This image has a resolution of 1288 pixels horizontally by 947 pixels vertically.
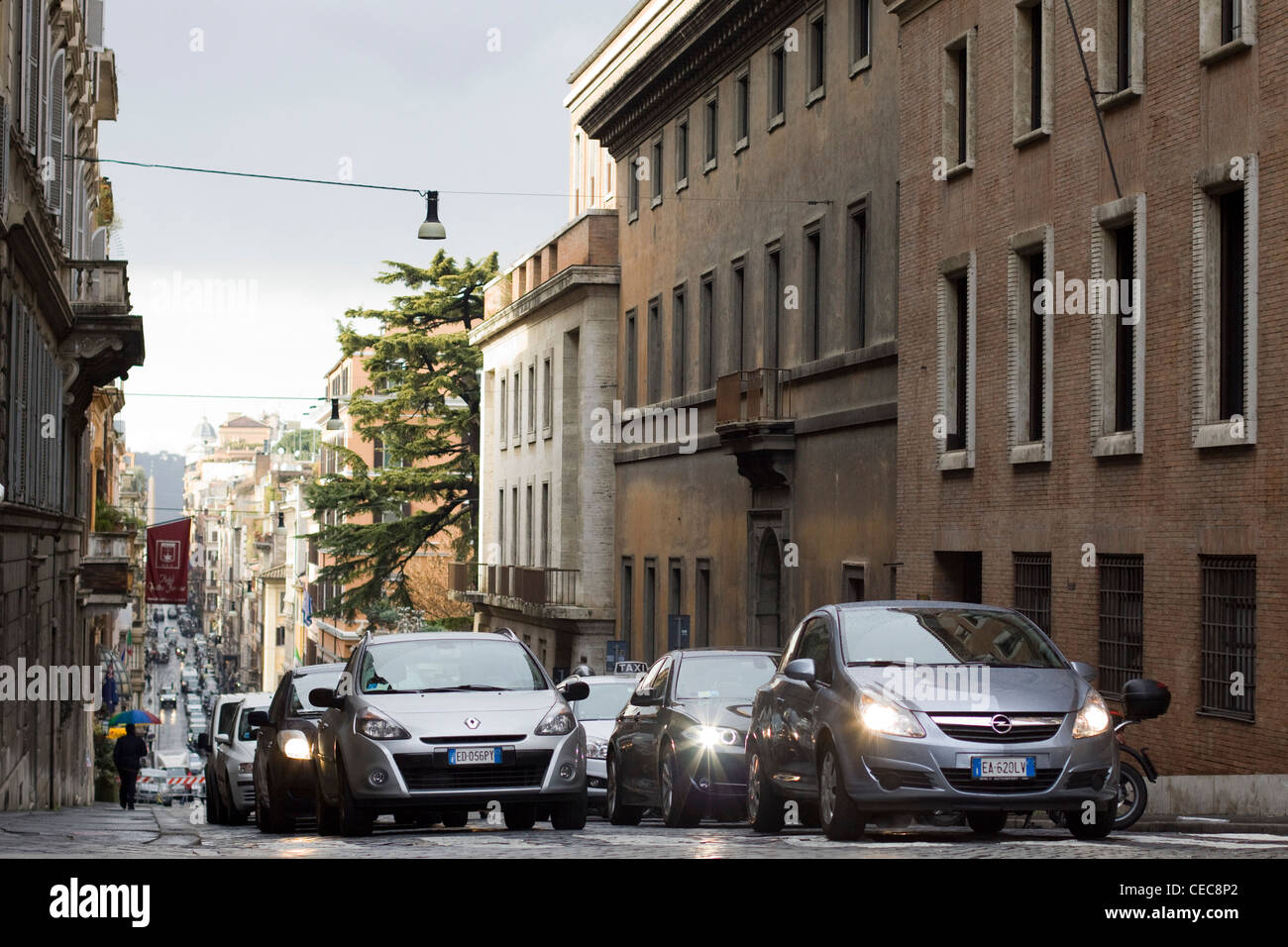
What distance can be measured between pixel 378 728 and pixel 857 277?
1916 cm

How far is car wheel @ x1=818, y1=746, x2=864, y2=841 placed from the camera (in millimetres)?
13531

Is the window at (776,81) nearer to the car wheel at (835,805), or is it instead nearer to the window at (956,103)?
the window at (956,103)

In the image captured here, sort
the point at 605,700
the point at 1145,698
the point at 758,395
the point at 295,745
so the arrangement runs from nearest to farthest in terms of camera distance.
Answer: the point at 1145,698
the point at 295,745
the point at 605,700
the point at 758,395

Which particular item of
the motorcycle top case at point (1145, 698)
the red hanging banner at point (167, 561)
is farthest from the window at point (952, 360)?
the red hanging banner at point (167, 561)

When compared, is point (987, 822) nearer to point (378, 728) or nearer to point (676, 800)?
point (676, 800)

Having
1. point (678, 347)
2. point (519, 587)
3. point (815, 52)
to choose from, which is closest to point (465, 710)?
point (815, 52)

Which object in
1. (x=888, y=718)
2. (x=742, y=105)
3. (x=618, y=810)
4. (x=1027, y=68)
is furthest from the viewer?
(x=742, y=105)

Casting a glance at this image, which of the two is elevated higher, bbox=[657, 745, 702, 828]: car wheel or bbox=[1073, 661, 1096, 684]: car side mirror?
bbox=[1073, 661, 1096, 684]: car side mirror

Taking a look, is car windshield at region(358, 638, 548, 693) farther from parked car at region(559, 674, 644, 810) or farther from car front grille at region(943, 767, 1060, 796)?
parked car at region(559, 674, 644, 810)

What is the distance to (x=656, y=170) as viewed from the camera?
46688 millimetres

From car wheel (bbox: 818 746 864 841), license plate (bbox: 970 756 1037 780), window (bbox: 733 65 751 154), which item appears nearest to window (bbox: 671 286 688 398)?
window (bbox: 733 65 751 154)

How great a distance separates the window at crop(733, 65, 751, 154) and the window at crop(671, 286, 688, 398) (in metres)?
4.92

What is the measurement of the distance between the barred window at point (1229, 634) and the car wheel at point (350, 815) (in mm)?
8786
